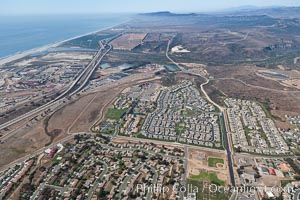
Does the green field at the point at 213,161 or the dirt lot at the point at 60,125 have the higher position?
the dirt lot at the point at 60,125

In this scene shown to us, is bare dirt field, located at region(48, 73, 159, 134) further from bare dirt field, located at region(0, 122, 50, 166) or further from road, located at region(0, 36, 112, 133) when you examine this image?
road, located at region(0, 36, 112, 133)

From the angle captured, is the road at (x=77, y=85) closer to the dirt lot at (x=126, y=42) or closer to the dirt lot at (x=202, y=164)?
the dirt lot at (x=126, y=42)

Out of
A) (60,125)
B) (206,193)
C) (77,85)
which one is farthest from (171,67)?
(206,193)

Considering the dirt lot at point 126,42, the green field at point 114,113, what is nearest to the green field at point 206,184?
the green field at point 114,113

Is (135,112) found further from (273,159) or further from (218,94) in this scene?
(273,159)

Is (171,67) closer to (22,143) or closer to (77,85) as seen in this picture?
(77,85)

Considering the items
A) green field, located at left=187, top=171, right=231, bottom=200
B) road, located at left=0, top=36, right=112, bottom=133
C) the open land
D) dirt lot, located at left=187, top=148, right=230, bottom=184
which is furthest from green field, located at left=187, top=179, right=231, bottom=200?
road, located at left=0, top=36, right=112, bottom=133

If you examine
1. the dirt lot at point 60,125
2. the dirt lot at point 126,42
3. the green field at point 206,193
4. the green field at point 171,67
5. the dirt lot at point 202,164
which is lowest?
the green field at point 206,193

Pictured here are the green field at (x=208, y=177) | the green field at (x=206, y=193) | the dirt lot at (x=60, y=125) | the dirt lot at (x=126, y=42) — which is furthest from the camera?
the dirt lot at (x=126, y=42)

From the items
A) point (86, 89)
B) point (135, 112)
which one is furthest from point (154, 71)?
point (135, 112)
